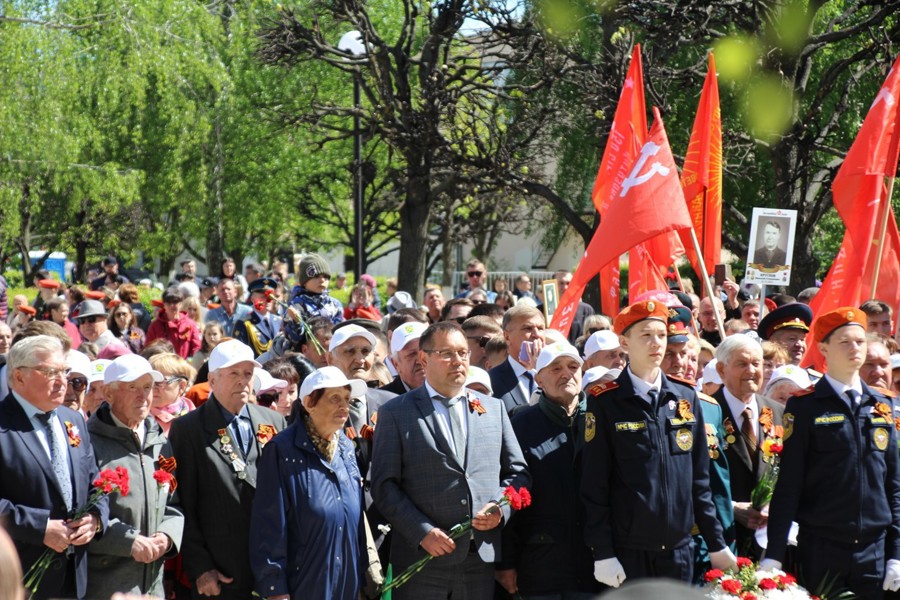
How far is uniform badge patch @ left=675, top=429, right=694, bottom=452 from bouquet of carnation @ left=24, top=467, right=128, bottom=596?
278 centimetres

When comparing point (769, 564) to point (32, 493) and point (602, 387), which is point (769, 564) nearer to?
point (602, 387)

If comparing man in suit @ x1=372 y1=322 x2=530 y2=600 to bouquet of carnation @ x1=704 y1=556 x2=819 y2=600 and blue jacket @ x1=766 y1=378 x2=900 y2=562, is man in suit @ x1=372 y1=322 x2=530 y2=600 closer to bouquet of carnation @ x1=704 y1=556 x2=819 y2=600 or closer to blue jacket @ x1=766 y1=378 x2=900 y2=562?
bouquet of carnation @ x1=704 y1=556 x2=819 y2=600

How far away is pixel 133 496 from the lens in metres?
5.80

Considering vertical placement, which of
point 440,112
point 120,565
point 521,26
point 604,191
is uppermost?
point 521,26

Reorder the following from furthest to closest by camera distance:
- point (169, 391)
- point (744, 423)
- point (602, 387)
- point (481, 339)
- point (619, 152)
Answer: point (619, 152) → point (481, 339) → point (169, 391) → point (744, 423) → point (602, 387)

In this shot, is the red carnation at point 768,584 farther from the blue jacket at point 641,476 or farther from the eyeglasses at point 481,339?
the eyeglasses at point 481,339

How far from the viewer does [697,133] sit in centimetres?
1151

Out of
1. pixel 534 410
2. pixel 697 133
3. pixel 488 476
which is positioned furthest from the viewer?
pixel 697 133

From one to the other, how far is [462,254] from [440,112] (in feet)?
106

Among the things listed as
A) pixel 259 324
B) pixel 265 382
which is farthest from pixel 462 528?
pixel 259 324

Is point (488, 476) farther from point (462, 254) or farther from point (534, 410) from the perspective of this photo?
point (462, 254)

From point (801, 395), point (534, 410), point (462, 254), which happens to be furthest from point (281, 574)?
point (462, 254)

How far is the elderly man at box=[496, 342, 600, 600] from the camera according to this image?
20.1ft

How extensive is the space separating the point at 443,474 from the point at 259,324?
21.6 feet
